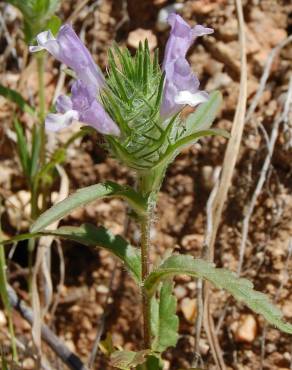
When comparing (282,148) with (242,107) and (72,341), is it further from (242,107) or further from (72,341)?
(72,341)

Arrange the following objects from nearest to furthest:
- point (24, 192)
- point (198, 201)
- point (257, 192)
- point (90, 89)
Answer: point (90, 89) → point (257, 192) → point (198, 201) → point (24, 192)

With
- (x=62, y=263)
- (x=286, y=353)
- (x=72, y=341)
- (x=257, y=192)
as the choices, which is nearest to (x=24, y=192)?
(x=62, y=263)

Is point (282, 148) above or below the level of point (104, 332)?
above

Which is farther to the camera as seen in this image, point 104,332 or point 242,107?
point 104,332

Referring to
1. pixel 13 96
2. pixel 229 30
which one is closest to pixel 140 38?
pixel 229 30

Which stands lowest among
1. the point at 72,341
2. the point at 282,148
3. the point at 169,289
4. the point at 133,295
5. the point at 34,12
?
the point at 72,341

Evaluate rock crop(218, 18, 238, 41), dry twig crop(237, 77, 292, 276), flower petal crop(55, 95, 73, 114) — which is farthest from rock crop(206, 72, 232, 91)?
flower petal crop(55, 95, 73, 114)

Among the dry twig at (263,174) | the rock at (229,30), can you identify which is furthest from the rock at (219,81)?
the dry twig at (263,174)

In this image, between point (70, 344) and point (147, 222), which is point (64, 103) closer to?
point (147, 222)
